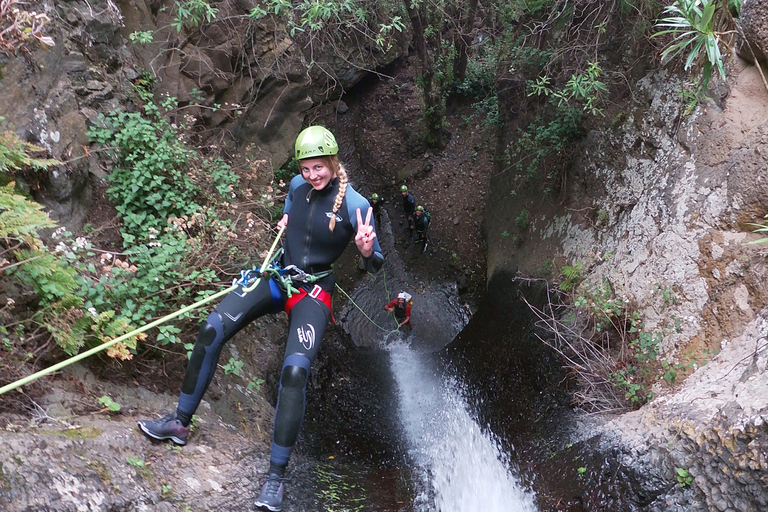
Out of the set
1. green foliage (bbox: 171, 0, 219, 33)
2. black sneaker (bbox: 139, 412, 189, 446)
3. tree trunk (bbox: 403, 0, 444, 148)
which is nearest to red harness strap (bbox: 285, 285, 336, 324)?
black sneaker (bbox: 139, 412, 189, 446)

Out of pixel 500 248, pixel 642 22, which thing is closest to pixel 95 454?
pixel 642 22

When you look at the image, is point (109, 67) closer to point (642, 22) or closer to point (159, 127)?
point (159, 127)

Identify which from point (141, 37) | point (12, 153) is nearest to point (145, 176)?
point (12, 153)

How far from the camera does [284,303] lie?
3.56 metres

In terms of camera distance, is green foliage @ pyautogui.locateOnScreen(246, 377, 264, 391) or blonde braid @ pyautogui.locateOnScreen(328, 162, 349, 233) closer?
blonde braid @ pyautogui.locateOnScreen(328, 162, 349, 233)

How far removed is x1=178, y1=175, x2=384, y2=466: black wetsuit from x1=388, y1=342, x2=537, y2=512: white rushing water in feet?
8.40

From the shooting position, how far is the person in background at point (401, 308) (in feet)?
30.0

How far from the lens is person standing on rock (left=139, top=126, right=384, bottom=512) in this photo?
3172 millimetres

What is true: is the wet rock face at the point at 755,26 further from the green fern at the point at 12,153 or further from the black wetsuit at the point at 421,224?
the black wetsuit at the point at 421,224

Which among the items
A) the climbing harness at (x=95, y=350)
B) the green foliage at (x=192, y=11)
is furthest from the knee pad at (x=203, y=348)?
the green foliage at (x=192, y=11)

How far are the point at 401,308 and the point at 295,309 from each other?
589cm

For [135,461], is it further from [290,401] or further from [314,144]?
[314,144]

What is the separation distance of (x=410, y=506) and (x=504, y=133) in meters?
8.81

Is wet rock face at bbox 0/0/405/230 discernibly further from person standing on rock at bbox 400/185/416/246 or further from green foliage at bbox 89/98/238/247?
person standing on rock at bbox 400/185/416/246
